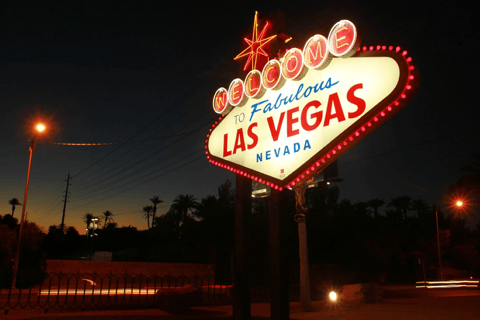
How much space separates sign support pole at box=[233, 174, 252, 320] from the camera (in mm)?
8953

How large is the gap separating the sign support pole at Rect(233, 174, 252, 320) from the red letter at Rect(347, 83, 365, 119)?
11.5ft

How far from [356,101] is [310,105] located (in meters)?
1.23

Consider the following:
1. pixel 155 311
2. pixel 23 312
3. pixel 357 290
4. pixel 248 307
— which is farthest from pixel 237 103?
pixel 357 290

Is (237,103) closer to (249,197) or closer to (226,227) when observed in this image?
(249,197)

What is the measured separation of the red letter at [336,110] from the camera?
720 cm

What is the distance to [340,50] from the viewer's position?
24.1 feet

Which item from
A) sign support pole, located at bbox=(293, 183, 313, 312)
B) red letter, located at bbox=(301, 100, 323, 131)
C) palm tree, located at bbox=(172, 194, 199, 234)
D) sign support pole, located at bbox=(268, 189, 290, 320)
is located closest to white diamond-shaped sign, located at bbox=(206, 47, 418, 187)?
red letter, located at bbox=(301, 100, 323, 131)

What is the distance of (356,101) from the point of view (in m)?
6.96

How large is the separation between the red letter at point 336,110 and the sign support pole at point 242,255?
296 cm

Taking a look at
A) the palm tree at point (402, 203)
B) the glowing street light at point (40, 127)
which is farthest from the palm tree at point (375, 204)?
the glowing street light at point (40, 127)

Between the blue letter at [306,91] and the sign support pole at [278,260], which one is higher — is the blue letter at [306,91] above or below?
above

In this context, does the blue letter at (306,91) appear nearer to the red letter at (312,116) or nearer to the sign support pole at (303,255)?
the red letter at (312,116)

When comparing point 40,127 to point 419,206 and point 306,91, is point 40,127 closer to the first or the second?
point 306,91

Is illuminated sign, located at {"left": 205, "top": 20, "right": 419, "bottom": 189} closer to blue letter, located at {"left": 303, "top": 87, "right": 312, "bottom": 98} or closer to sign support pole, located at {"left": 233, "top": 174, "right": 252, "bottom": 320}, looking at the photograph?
blue letter, located at {"left": 303, "top": 87, "right": 312, "bottom": 98}
